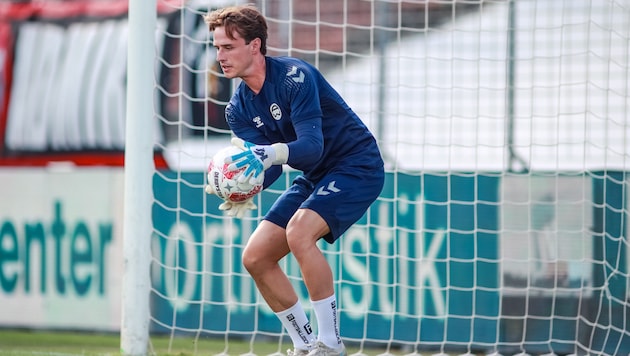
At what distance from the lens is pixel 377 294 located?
24.9 feet

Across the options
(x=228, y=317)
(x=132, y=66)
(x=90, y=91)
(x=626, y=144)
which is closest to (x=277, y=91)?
(x=132, y=66)

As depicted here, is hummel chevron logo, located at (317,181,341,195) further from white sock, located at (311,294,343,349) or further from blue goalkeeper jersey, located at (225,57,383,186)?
white sock, located at (311,294,343,349)

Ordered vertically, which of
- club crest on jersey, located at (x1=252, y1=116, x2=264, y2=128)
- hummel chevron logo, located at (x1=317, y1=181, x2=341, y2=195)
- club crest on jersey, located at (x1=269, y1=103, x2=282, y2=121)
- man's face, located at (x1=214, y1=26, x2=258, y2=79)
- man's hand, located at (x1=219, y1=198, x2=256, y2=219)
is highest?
man's face, located at (x1=214, y1=26, x2=258, y2=79)

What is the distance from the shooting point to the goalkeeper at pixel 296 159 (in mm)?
4602

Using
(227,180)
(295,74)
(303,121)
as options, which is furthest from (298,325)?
(295,74)

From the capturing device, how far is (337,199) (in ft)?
15.8

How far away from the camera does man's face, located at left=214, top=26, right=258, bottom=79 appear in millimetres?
4727

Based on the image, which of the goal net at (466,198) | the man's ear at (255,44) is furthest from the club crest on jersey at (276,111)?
the goal net at (466,198)

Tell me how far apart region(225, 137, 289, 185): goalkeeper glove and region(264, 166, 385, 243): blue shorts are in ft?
1.29

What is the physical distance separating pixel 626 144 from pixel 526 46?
3.28 ft

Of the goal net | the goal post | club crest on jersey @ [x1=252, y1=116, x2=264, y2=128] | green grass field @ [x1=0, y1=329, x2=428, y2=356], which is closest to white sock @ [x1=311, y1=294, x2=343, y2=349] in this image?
club crest on jersey @ [x1=252, y1=116, x2=264, y2=128]

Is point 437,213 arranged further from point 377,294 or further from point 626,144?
point 626,144

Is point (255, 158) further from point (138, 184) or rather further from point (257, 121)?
point (138, 184)

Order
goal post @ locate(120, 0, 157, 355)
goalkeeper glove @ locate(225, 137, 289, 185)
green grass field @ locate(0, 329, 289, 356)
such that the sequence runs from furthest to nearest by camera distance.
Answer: green grass field @ locate(0, 329, 289, 356) → goal post @ locate(120, 0, 157, 355) → goalkeeper glove @ locate(225, 137, 289, 185)
